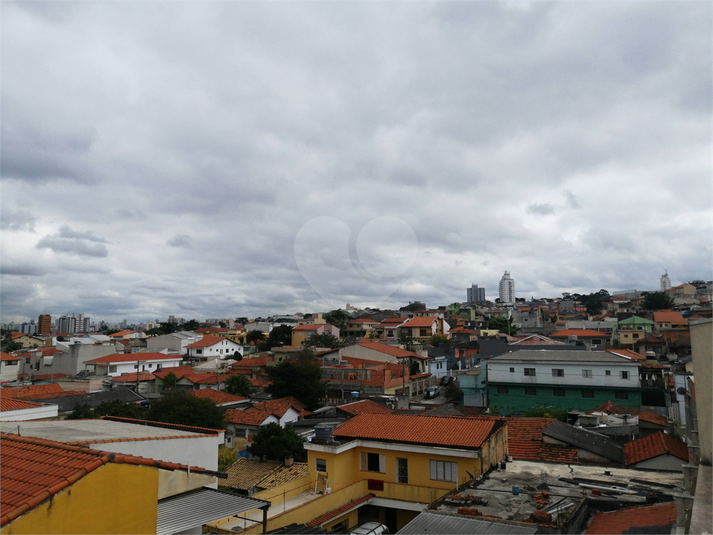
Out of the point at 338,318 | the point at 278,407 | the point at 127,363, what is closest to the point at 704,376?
the point at 278,407

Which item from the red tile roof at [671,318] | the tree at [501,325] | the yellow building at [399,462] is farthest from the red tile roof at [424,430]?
the tree at [501,325]

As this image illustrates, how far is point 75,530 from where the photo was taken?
399 cm

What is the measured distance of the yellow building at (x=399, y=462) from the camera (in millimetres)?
11680

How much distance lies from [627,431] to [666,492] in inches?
316

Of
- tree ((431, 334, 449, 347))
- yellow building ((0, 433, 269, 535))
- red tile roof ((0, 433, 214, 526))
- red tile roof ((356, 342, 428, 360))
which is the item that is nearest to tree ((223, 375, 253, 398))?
red tile roof ((356, 342, 428, 360))

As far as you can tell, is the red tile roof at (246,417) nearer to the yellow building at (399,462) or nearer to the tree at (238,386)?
the tree at (238,386)

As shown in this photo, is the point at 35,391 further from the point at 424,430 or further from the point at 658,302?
the point at 658,302

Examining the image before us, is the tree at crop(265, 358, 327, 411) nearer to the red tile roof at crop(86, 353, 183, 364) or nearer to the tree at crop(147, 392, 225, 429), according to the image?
the tree at crop(147, 392, 225, 429)

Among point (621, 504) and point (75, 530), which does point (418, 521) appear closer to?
point (621, 504)

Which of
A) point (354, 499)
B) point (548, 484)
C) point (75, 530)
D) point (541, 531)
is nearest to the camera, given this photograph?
point (75, 530)

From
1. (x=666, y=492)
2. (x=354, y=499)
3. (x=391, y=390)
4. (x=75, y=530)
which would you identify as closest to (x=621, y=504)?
(x=666, y=492)

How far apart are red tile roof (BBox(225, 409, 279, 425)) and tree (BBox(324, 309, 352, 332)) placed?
51284 mm

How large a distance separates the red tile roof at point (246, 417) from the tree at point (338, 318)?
5128 centimetres

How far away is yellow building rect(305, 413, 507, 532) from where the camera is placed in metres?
11.7
